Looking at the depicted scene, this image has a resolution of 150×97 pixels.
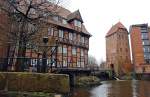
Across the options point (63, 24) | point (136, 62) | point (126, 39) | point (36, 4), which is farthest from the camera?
point (126, 39)

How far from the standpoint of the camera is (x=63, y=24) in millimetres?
31859

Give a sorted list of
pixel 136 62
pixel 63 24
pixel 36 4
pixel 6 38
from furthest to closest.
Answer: pixel 136 62 < pixel 63 24 < pixel 6 38 < pixel 36 4

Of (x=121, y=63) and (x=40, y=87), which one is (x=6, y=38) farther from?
(x=121, y=63)

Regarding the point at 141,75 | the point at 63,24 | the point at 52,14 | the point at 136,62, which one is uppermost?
the point at 63,24

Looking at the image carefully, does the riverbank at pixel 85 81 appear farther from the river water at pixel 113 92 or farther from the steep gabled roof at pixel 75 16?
the steep gabled roof at pixel 75 16

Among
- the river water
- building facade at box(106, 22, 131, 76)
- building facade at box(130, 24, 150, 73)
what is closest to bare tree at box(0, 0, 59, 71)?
the river water

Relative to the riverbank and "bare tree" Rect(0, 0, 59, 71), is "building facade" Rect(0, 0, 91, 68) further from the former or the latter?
"bare tree" Rect(0, 0, 59, 71)

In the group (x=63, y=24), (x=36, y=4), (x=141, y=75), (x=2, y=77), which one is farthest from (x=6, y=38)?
(x=141, y=75)

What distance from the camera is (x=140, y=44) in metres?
53.7

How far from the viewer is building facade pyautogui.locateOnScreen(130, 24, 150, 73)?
52406 mm

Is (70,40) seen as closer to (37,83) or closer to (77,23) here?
(77,23)

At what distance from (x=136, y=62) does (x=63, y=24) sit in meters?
30.3

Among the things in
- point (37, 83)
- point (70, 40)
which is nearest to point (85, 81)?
point (70, 40)

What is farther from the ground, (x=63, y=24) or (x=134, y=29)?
(x=134, y=29)
